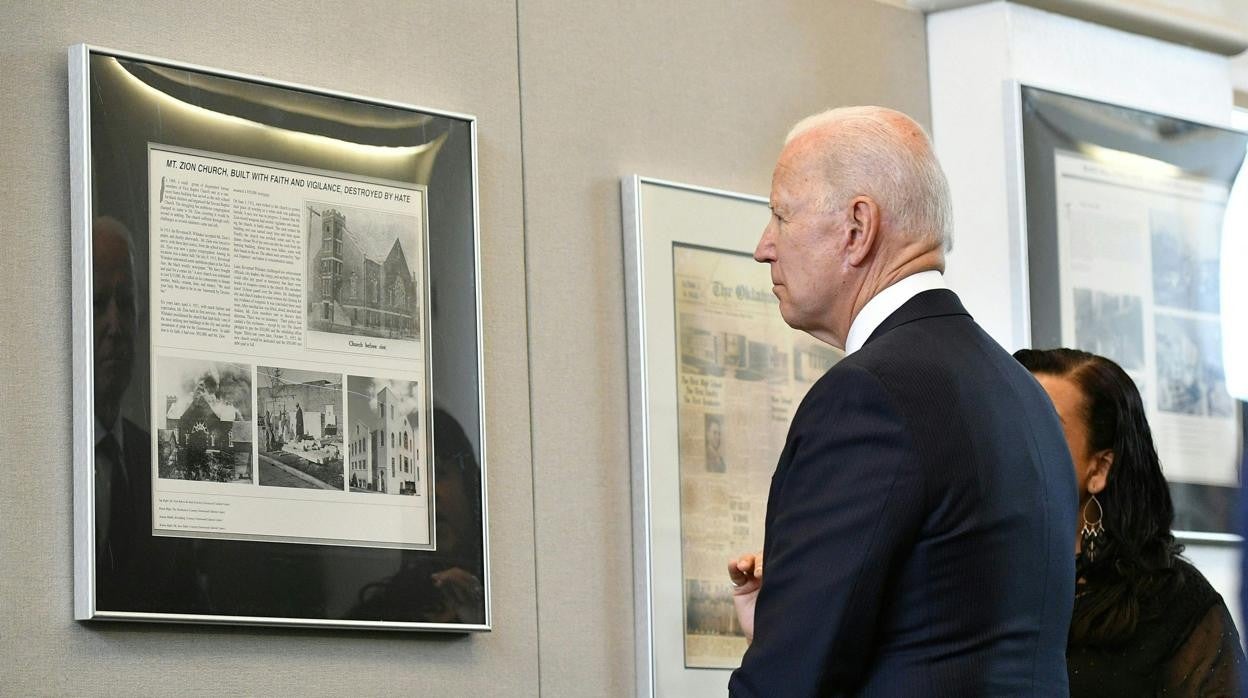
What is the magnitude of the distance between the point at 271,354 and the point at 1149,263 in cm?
235

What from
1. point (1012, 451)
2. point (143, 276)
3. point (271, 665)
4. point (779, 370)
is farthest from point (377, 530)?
point (1012, 451)

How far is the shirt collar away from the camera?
2172mm

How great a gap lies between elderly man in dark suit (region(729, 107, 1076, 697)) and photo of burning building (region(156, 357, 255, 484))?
3.47ft

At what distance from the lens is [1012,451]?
2.04m

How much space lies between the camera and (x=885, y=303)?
2180mm

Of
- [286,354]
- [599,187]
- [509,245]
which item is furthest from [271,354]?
[599,187]

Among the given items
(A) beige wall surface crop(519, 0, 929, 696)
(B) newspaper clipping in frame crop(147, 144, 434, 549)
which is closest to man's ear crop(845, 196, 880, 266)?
(B) newspaper clipping in frame crop(147, 144, 434, 549)

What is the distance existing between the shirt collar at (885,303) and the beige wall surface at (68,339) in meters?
1.16

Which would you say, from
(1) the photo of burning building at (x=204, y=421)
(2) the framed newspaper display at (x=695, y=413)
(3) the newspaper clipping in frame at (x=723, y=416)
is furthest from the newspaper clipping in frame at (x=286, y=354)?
(3) the newspaper clipping in frame at (x=723, y=416)

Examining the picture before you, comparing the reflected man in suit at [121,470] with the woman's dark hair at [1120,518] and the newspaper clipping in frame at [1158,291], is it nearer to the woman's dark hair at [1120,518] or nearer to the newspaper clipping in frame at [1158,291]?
the woman's dark hair at [1120,518]

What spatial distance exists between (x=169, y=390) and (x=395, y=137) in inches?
25.9

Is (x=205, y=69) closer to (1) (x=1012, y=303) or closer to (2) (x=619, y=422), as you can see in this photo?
(2) (x=619, y=422)

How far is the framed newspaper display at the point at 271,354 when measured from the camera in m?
2.72

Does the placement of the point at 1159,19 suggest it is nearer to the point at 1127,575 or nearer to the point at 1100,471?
the point at 1100,471
